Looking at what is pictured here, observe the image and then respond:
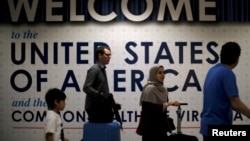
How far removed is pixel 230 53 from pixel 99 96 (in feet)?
7.20

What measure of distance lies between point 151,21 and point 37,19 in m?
1.83

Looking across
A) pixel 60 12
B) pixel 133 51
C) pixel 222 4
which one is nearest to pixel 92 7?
pixel 60 12

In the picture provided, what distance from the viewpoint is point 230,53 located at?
11.7 feet

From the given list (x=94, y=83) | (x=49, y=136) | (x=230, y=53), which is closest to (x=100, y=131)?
(x=94, y=83)

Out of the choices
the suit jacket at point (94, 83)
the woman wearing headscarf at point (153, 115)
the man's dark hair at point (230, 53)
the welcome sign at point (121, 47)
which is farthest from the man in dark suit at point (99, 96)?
the man's dark hair at point (230, 53)

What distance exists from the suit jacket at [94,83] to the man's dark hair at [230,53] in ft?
7.13

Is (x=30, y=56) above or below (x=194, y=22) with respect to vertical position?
below

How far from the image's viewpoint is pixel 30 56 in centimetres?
697

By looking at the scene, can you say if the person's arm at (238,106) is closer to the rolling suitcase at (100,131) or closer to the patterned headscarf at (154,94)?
the patterned headscarf at (154,94)

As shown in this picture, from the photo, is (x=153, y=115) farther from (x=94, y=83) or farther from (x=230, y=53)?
(x=230, y=53)

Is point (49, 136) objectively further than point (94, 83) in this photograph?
No

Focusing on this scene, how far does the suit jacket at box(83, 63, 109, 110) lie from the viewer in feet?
17.8

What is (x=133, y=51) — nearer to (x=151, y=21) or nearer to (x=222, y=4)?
(x=151, y=21)

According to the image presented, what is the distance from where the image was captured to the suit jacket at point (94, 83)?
544 cm
